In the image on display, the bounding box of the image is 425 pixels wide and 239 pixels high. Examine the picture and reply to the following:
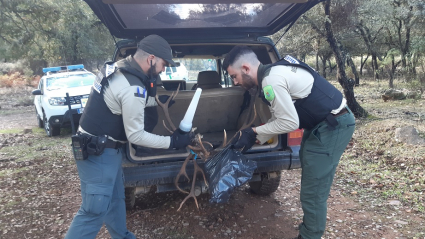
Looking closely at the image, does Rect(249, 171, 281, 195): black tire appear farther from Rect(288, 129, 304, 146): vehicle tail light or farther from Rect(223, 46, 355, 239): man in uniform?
Rect(223, 46, 355, 239): man in uniform

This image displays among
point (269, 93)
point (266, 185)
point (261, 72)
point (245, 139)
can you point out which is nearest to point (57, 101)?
point (266, 185)

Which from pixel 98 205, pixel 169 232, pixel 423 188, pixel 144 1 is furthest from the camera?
pixel 423 188

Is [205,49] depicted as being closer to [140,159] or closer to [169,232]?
[140,159]

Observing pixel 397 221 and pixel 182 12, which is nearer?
pixel 397 221

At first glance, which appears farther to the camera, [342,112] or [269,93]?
[342,112]

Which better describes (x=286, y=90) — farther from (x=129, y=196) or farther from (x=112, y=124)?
(x=129, y=196)

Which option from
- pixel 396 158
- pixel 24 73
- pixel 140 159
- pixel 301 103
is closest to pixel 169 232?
pixel 140 159

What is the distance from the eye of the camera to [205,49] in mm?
4625

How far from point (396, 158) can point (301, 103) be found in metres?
3.14

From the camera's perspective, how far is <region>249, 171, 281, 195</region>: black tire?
3594 mm

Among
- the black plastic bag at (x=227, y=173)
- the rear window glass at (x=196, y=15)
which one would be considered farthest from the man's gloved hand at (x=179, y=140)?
the rear window glass at (x=196, y=15)

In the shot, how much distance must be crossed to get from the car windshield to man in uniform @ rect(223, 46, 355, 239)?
6.80 m

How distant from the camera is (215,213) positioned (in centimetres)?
356

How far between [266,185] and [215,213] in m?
0.69
